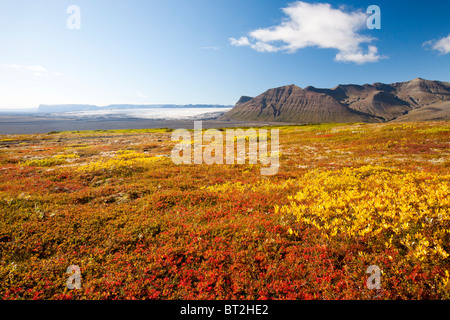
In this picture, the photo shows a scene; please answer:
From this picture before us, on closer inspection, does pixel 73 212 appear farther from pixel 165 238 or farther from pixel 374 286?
pixel 374 286

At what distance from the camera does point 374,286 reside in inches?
199

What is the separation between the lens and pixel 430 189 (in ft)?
30.2

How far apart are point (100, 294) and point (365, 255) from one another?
8.01m

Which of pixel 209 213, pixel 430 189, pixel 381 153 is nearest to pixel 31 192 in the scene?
pixel 209 213

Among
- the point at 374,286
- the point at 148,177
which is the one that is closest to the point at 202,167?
the point at 148,177

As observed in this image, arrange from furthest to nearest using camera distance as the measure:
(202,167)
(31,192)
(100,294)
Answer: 1. (202,167)
2. (31,192)
3. (100,294)
